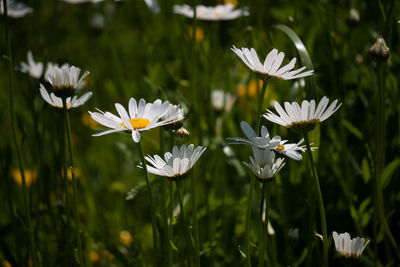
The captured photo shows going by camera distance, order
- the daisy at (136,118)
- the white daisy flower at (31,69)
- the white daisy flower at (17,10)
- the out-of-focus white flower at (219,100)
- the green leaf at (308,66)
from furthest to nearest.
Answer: the out-of-focus white flower at (219,100), the white daisy flower at (17,10), the white daisy flower at (31,69), the green leaf at (308,66), the daisy at (136,118)

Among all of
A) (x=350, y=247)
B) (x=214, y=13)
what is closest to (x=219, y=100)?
(x=214, y=13)

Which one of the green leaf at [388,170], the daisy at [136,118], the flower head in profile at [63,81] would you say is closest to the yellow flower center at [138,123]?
the daisy at [136,118]

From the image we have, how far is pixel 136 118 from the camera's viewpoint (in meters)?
0.77

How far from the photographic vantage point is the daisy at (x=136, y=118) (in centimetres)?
69

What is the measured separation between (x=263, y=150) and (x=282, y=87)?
0.63 metres

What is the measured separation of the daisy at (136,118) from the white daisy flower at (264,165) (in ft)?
0.48

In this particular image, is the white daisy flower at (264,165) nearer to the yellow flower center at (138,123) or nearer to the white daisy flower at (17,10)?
the yellow flower center at (138,123)

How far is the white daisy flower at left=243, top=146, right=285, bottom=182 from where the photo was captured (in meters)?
0.72

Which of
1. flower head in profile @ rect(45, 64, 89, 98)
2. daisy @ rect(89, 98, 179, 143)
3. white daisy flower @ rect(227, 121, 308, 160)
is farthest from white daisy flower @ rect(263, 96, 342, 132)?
flower head in profile @ rect(45, 64, 89, 98)

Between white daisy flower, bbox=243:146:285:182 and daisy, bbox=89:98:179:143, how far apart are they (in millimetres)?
145

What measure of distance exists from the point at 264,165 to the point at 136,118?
0.73 ft

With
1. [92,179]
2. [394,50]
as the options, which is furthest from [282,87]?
[92,179]

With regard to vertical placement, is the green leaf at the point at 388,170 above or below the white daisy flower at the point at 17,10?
below

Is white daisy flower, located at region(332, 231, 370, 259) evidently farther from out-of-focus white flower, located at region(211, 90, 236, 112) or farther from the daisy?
out-of-focus white flower, located at region(211, 90, 236, 112)
